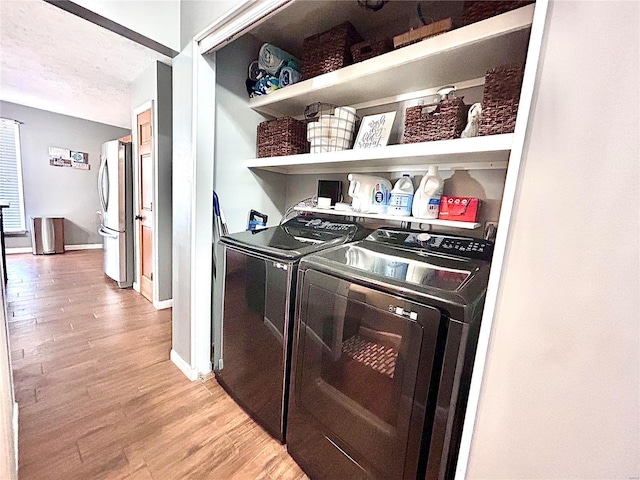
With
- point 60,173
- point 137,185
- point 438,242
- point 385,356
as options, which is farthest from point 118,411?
point 60,173

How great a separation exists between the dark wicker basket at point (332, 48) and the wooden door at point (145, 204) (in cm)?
215

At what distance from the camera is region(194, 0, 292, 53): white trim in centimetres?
114

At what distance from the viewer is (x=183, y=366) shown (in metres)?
1.84

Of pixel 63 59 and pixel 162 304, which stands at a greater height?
pixel 63 59

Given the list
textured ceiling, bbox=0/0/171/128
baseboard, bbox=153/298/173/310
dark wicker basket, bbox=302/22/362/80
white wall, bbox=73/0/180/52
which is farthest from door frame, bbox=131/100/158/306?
dark wicker basket, bbox=302/22/362/80

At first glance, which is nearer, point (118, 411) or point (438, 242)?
point (438, 242)

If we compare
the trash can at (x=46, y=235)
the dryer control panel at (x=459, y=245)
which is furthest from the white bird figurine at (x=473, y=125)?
the trash can at (x=46, y=235)

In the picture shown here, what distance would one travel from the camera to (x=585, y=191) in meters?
0.51

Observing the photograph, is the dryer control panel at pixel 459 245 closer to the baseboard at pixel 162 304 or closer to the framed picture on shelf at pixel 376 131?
the framed picture on shelf at pixel 376 131

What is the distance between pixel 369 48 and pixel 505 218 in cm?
114

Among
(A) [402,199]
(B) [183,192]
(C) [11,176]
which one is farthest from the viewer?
(C) [11,176]

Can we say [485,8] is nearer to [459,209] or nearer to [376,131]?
[376,131]

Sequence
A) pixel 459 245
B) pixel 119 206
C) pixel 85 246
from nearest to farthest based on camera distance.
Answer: pixel 459 245, pixel 119 206, pixel 85 246

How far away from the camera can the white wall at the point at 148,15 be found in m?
1.29
